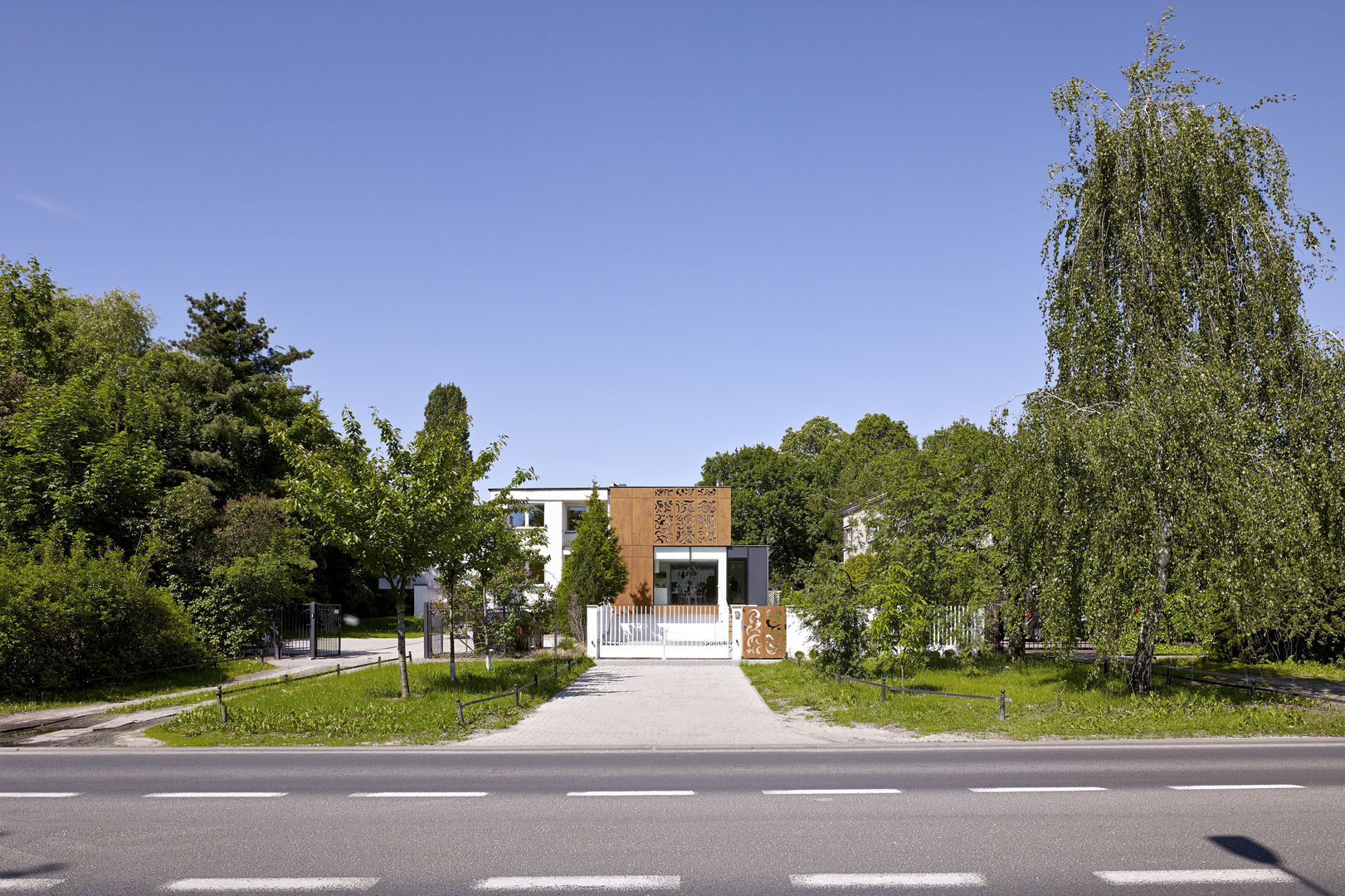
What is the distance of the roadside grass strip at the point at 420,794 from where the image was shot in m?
9.14

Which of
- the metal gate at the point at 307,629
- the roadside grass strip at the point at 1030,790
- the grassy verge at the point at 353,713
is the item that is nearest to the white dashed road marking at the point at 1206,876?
the roadside grass strip at the point at 1030,790

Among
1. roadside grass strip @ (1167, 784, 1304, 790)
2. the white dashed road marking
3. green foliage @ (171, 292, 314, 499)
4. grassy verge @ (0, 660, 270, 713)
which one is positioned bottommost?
grassy verge @ (0, 660, 270, 713)

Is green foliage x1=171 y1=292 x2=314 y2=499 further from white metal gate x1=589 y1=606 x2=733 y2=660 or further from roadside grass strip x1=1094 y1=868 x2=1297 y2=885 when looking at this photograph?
roadside grass strip x1=1094 y1=868 x2=1297 y2=885

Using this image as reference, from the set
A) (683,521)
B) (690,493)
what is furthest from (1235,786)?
(690,493)

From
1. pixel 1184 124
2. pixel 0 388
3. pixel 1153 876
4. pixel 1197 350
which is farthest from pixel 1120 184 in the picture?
pixel 0 388

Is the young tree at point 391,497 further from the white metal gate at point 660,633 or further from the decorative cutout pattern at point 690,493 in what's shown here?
the decorative cutout pattern at point 690,493

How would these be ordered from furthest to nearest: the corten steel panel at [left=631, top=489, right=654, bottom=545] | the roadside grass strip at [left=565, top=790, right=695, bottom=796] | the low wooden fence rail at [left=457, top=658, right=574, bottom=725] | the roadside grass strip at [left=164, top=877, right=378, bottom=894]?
the corten steel panel at [left=631, top=489, right=654, bottom=545], the low wooden fence rail at [left=457, top=658, right=574, bottom=725], the roadside grass strip at [left=565, top=790, right=695, bottom=796], the roadside grass strip at [left=164, top=877, right=378, bottom=894]

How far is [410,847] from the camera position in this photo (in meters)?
7.22

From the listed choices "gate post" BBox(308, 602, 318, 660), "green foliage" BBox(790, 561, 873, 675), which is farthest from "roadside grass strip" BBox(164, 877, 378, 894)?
"gate post" BBox(308, 602, 318, 660)

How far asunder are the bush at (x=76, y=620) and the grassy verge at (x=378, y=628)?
19.6 meters

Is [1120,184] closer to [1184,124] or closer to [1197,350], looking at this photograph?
[1184,124]

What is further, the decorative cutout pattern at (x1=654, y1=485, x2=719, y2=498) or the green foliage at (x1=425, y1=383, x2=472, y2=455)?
A: the green foliage at (x1=425, y1=383, x2=472, y2=455)

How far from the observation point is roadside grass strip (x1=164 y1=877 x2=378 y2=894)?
6.21m

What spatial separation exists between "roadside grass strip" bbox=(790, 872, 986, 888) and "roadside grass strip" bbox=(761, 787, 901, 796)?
281cm
